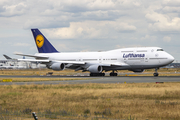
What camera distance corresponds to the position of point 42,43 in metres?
68.8

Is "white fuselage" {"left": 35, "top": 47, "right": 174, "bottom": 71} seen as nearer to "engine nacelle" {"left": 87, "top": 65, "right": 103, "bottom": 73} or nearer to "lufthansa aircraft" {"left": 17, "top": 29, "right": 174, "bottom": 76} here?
"lufthansa aircraft" {"left": 17, "top": 29, "right": 174, "bottom": 76}

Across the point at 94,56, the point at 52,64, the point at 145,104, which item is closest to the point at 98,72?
the point at 94,56

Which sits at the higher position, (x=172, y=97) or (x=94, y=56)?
(x=94, y=56)

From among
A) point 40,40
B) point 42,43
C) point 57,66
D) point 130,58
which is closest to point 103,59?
point 130,58

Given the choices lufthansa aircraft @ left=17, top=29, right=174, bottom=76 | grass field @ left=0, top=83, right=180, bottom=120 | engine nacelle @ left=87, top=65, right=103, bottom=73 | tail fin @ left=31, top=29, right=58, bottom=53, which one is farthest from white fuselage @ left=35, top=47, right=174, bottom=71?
grass field @ left=0, top=83, right=180, bottom=120

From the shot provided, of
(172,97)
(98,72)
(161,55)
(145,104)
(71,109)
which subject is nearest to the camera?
(71,109)

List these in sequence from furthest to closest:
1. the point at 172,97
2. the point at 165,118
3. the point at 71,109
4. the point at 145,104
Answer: the point at 172,97 < the point at 145,104 < the point at 71,109 < the point at 165,118

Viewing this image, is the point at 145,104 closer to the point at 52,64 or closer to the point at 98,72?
the point at 98,72

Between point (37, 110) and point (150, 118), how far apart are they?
21.5ft

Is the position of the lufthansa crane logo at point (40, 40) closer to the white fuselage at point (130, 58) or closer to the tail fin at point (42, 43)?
the tail fin at point (42, 43)

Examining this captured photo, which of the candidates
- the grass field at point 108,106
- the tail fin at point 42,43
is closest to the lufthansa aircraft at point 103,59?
the tail fin at point 42,43

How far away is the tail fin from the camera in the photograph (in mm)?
68750

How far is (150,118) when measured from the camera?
1472 cm

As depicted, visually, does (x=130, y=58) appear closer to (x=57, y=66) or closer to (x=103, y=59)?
(x=103, y=59)
